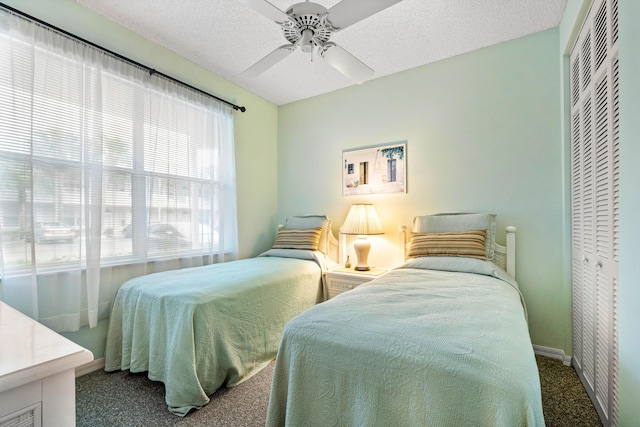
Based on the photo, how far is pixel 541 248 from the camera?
2436mm

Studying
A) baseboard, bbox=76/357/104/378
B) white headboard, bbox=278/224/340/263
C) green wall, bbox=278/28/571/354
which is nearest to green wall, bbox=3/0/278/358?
baseboard, bbox=76/357/104/378

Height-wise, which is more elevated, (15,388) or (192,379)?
(15,388)

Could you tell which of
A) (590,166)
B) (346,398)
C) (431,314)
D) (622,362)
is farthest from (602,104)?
(346,398)

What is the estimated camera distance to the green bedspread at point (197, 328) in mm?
1726

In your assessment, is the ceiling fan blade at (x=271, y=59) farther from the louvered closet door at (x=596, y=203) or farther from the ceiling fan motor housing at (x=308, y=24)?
the louvered closet door at (x=596, y=203)

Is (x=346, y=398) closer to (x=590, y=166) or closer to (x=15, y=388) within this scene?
(x=15, y=388)

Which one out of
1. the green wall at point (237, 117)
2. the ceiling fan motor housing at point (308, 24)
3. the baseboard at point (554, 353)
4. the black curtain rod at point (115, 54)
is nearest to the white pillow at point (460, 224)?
the baseboard at point (554, 353)

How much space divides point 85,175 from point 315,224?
205 cm

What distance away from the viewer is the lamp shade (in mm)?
2939

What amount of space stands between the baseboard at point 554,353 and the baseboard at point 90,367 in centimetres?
338

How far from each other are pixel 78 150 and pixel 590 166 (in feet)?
10.7

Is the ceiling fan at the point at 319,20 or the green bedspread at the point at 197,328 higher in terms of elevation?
the ceiling fan at the point at 319,20

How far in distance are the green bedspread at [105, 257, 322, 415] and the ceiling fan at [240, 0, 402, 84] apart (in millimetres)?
1613

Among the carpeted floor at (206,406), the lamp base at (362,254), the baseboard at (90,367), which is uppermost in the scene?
the lamp base at (362,254)
